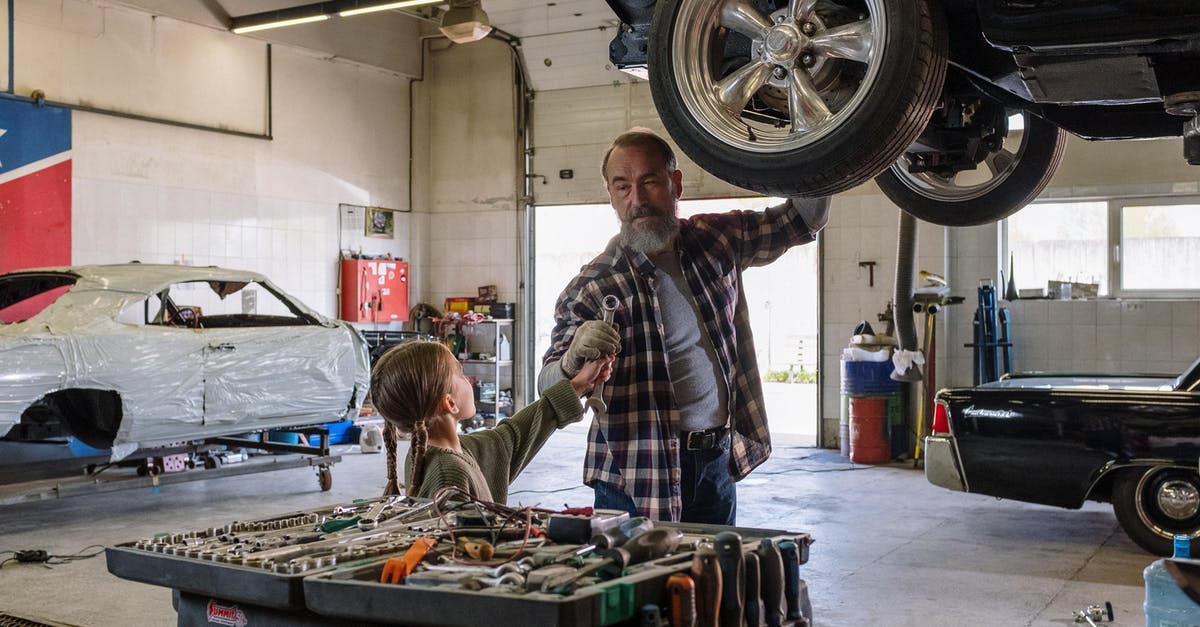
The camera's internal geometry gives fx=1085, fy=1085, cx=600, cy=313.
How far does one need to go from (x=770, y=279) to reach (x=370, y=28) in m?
5.11

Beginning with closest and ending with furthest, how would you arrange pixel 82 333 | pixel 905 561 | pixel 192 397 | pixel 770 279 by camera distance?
pixel 905 561, pixel 82 333, pixel 192 397, pixel 770 279

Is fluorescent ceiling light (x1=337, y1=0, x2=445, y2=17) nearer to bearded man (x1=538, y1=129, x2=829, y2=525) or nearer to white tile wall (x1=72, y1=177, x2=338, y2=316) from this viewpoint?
white tile wall (x1=72, y1=177, x2=338, y2=316)

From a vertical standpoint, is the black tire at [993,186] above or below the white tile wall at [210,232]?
below

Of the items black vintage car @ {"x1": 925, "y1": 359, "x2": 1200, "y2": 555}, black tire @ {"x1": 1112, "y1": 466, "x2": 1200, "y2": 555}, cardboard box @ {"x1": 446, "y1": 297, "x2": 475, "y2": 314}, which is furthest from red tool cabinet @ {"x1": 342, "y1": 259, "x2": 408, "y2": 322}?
black tire @ {"x1": 1112, "y1": 466, "x2": 1200, "y2": 555}

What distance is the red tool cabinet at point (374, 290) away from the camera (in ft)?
35.5

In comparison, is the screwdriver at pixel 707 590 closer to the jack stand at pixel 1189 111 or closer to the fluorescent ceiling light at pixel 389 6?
the jack stand at pixel 1189 111

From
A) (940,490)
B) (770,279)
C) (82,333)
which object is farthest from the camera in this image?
(770,279)

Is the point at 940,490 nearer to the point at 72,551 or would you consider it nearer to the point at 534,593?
the point at 72,551

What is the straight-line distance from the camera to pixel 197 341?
6508 millimetres

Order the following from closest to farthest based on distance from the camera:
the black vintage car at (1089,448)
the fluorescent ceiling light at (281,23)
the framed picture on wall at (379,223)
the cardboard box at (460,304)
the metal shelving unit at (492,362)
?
the black vintage car at (1089,448), the fluorescent ceiling light at (281,23), the metal shelving unit at (492,362), the framed picture on wall at (379,223), the cardboard box at (460,304)

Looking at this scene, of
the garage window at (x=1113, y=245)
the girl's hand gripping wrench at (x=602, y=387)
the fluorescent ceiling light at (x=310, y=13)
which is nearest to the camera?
the girl's hand gripping wrench at (x=602, y=387)

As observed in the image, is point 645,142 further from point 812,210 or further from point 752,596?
point 752,596

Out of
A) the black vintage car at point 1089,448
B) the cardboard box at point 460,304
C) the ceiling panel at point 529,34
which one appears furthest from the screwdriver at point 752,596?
the cardboard box at point 460,304

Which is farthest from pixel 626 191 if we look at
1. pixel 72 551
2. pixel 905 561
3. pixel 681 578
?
pixel 72 551
